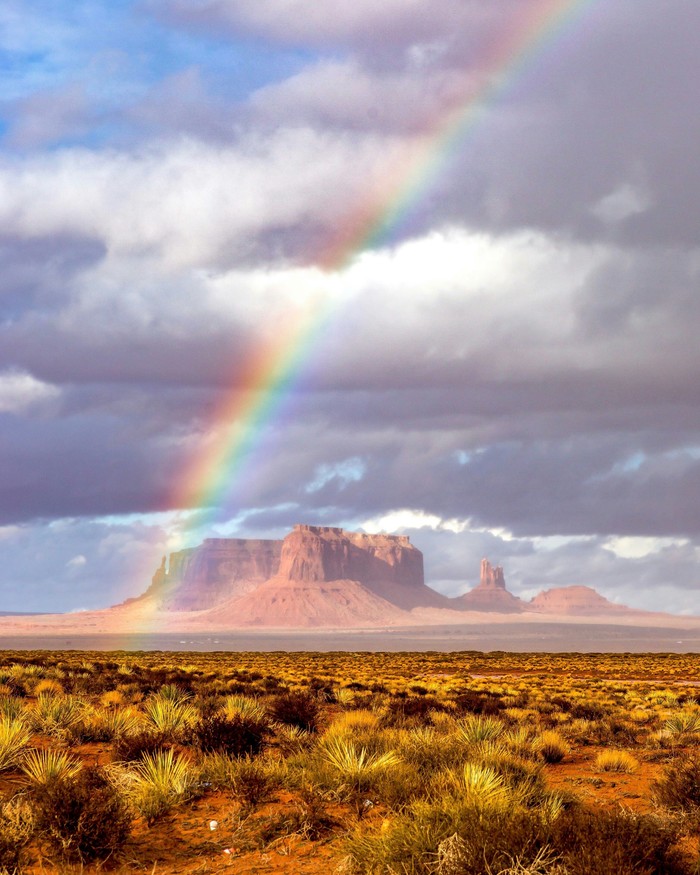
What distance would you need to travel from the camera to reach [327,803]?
896 centimetres

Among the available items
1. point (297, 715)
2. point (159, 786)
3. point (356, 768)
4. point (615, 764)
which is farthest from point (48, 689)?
point (615, 764)

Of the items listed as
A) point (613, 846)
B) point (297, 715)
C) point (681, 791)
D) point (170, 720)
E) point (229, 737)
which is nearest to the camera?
point (613, 846)

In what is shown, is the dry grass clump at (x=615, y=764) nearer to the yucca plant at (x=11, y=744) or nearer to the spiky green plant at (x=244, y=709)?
the spiky green plant at (x=244, y=709)

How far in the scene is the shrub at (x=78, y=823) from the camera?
281 inches

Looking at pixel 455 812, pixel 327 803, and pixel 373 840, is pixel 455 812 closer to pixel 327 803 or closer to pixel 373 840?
pixel 373 840

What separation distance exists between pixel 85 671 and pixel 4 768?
2069 centimetres

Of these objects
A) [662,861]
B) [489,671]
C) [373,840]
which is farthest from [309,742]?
[489,671]

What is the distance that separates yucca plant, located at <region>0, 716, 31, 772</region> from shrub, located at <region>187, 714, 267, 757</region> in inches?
94.4

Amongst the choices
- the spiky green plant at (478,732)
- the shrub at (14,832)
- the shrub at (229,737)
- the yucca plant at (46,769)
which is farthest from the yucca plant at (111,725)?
the spiky green plant at (478,732)

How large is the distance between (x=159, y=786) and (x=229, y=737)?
2707mm

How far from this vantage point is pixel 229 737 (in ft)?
37.9

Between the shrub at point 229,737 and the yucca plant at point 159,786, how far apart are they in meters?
1.49

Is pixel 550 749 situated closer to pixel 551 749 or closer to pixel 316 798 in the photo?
pixel 551 749

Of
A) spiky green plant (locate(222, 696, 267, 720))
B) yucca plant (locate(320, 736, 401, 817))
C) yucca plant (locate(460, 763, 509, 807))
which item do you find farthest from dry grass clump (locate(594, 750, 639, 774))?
spiky green plant (locate(222, 696, 267, 720))
